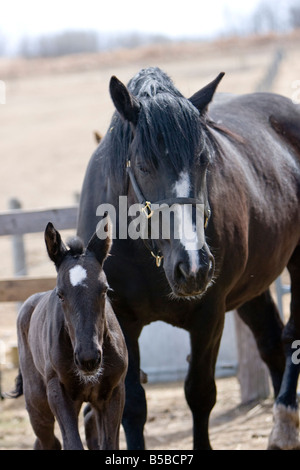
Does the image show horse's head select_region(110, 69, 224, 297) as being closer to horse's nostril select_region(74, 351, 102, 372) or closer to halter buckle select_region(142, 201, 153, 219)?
halter buckle select_region(142, 201, 153, 219)

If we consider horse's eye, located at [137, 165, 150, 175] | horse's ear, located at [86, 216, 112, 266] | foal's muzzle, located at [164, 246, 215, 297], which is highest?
horse's eye, located at [137, 165, 150, 175]

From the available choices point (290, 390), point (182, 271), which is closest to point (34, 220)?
point (290, 390)

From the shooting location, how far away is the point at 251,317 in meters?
5.60

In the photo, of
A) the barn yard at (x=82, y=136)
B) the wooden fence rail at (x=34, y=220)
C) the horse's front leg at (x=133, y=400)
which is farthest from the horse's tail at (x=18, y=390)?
the wooden fence rail at (x=34, y=220)

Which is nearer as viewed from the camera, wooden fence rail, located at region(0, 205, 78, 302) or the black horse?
the black horse

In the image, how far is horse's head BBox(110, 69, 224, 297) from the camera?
3.42 meters

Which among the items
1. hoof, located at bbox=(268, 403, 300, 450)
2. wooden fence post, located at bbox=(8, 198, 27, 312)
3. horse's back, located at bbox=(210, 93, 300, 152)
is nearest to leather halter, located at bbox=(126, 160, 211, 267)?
horse's back, located at bbox=(210, 93, 300, 152)

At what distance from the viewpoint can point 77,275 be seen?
3.44 metres

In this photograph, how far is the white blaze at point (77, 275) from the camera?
3424 mm

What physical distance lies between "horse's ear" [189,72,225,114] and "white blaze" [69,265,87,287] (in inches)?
43.4

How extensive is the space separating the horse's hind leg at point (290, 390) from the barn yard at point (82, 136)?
1.38 ft

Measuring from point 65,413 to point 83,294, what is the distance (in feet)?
1.94

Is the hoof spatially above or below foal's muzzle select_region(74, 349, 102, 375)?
below

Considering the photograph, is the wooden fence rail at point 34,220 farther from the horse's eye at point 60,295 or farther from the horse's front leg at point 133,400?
the horse's eye at point 60,295
